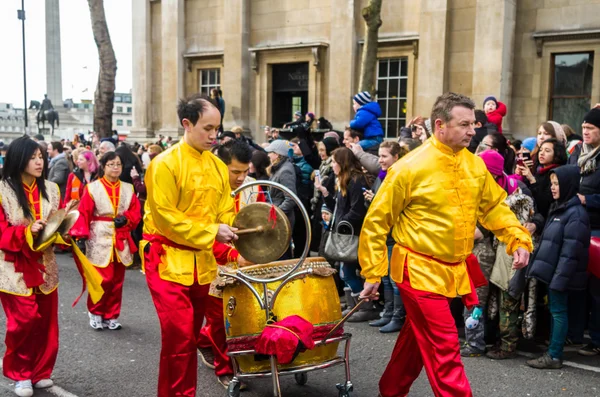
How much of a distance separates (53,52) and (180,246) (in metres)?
49.5

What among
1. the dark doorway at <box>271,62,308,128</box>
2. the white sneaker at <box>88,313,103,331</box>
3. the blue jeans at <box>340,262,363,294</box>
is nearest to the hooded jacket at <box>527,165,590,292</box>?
the blue jeans at <box>340,262,363,294</box>

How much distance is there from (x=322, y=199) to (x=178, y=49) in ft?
45.0

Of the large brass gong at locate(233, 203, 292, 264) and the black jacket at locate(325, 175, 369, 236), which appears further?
the black jacket at locate(325, 175, 369, 236)

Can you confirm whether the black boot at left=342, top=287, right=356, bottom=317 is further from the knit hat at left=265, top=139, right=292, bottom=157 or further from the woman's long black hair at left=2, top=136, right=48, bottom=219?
the woman's long black hair at left=2, top=136, right=48, bottom=219

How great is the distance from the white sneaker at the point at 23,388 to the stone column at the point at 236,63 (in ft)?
48.0

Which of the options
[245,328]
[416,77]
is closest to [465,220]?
[245,328]

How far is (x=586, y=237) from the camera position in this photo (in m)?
5.51

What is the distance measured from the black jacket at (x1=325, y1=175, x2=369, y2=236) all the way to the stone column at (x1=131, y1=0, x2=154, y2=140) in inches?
619

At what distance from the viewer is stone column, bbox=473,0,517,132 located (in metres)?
13.9

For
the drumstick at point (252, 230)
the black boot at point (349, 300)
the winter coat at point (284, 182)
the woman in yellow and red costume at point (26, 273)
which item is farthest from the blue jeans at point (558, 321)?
the woman in yellow and red costume at point (26, 273)

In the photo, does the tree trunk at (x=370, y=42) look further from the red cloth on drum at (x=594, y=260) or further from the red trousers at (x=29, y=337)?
the red trousers at (x=29, y=337)

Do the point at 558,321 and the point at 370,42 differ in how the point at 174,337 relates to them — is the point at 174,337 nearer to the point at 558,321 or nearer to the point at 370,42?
the point at 558,321

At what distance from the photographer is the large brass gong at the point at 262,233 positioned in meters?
4.14

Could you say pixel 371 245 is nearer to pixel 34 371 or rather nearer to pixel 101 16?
pixel 34 371
